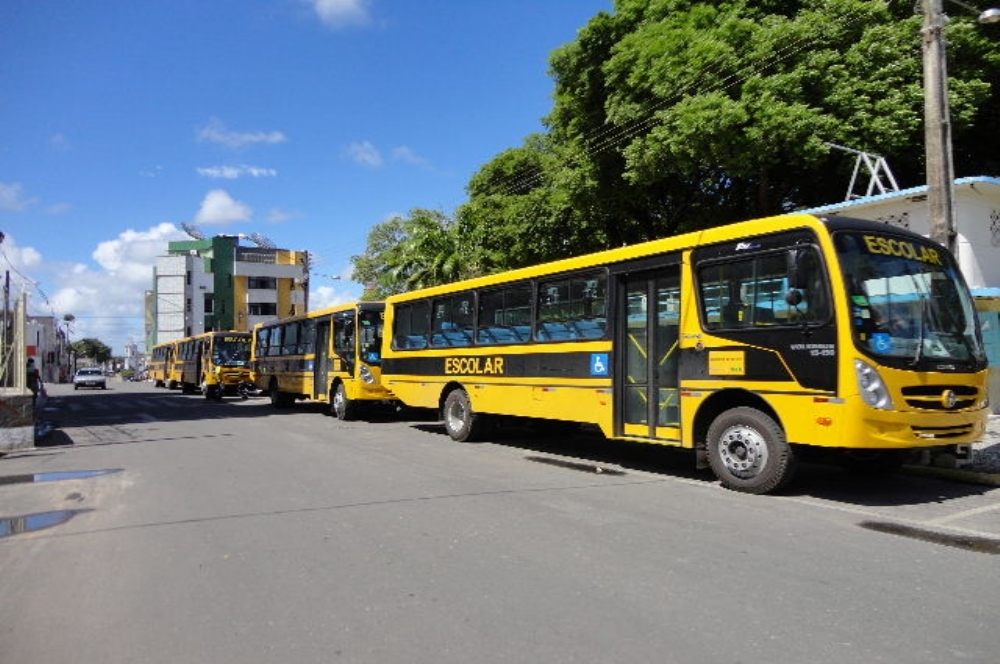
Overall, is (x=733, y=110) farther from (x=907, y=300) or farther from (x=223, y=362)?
(x=223, y=362)

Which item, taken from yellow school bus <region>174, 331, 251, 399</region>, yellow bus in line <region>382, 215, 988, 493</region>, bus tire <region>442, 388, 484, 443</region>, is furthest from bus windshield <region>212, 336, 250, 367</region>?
yellow bus in line <region>382, 215, 988, 493</region>

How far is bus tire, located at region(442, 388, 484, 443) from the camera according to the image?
13297mm

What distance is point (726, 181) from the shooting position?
875 inches

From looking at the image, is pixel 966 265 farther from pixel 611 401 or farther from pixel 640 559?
pixel 640 559

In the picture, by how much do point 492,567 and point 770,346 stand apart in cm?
410

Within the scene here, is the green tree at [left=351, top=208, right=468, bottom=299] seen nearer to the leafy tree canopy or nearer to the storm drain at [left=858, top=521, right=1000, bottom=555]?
the leafy tree canopy

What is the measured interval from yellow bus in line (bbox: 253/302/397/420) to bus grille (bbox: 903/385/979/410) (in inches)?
488

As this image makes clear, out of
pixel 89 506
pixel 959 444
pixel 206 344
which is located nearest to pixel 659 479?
pixel 959 444

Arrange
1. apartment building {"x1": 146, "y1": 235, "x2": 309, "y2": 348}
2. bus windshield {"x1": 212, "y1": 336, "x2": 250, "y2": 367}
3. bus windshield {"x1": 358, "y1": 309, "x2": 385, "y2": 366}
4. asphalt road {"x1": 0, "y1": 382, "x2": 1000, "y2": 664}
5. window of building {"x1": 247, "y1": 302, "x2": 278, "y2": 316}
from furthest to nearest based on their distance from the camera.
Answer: window of building {"x1": 247, "y1": 302, "x2": 278, "y2": 316}, apartment building {"x1": 146, "y1": 235, "x2": 309, "y2": 348}, bus windshield {"x1": 212, "y1": 336, "x2": 250, "y2": 367}, bus windshield {"x1": 358, "y1": 309, "x2": 385, "y2": 366}, asphalt road {"x1": 0, "y1": 382, "x2": 1000, "y2": 664}

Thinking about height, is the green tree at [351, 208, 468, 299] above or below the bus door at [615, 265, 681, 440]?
above

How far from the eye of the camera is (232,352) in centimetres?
3050

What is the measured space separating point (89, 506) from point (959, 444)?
30.8 feet

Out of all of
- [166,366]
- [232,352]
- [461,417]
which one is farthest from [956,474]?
[166,366]

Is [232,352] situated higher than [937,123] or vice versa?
[937,123]
